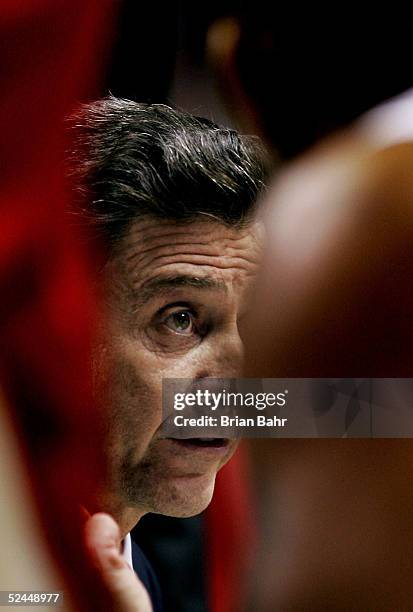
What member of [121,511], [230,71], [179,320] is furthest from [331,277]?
[121,511]

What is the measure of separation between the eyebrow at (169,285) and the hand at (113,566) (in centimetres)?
38

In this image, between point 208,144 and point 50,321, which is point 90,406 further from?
point 208,144

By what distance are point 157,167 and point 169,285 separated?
20cm

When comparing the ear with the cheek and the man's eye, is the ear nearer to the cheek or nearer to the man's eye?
the man's eye

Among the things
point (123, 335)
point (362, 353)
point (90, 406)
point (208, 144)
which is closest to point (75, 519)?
point (90, 406)

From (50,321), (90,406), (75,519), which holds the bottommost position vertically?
(75,519)

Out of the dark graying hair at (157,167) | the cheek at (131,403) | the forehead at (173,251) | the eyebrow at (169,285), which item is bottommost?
the cheek at (131,403)

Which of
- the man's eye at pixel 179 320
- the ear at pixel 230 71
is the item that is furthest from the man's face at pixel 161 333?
the ear at pixel 230 71

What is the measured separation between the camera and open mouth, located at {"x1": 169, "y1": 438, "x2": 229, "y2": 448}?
1535 millimetres

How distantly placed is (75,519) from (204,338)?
1.24 feet

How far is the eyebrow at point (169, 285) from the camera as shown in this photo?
5.01 ft

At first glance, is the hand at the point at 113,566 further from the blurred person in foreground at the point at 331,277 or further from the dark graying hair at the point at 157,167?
the dark graying hair at the point at 157,167

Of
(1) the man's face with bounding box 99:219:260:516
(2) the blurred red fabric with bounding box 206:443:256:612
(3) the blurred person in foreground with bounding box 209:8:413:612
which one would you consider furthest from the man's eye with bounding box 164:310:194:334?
(2) the blurred red fabric with bounding box 206:443:256:612

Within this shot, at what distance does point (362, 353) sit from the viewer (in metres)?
1.55
